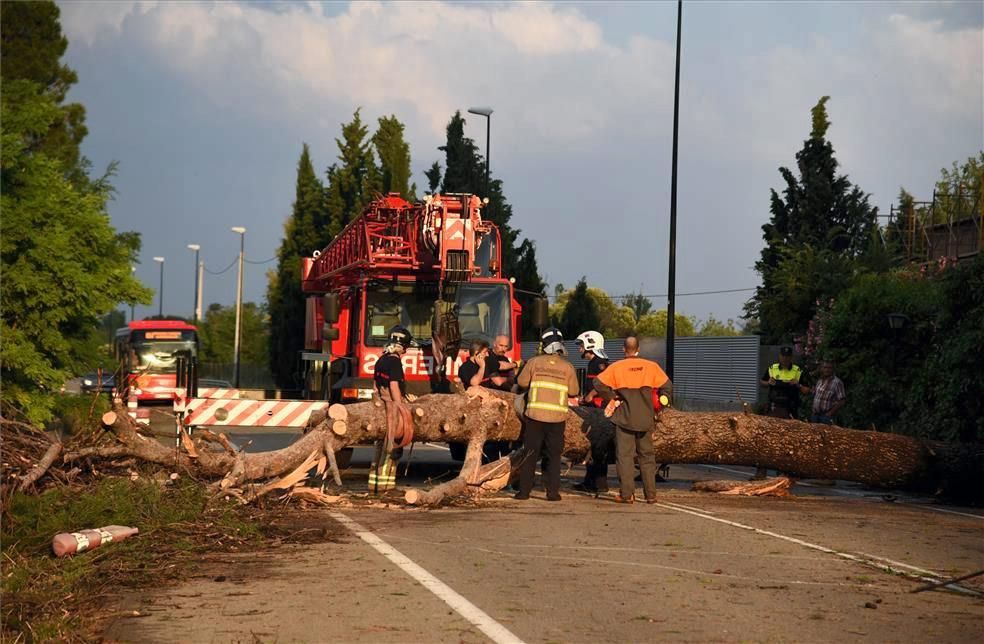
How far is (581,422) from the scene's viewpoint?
623 inches

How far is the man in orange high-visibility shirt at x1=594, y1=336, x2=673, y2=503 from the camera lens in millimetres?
14586

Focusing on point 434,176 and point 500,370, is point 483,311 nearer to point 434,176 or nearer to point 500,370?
point 500,370

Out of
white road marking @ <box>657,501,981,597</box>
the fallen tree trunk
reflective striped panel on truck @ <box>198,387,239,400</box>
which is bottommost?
white road marking @ <box>657,501,981,597</box>

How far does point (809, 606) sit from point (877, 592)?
0.84 m

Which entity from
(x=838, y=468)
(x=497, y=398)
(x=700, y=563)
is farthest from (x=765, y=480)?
(x=700, y=563)

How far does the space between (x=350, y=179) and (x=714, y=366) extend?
2166 cm

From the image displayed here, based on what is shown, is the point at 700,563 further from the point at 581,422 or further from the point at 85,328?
the point at 85,328

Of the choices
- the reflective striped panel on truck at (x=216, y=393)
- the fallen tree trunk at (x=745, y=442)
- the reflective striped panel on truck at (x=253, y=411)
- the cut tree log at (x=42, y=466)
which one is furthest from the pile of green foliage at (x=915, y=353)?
the cut tree log at (x=42, y=466)

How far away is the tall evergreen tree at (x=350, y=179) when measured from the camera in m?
55.0

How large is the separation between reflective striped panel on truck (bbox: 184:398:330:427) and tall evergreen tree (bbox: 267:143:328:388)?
3500cm

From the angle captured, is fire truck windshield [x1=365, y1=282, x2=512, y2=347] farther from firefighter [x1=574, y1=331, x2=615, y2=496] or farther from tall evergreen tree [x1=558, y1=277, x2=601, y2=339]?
tall evergreen tree [x1=558, y1=277, x2=601, y2=339]

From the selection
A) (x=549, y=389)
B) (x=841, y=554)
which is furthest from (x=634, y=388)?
(x=841, y=554)

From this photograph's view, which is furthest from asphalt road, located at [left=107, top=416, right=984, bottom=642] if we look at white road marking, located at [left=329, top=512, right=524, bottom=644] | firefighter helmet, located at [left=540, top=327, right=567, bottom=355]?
firefighter helmet, located at [left=540, top=327, right=567, bottom=355]

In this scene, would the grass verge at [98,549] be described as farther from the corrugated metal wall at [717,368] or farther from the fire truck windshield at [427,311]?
the corrugated metal wall at [717,368]
